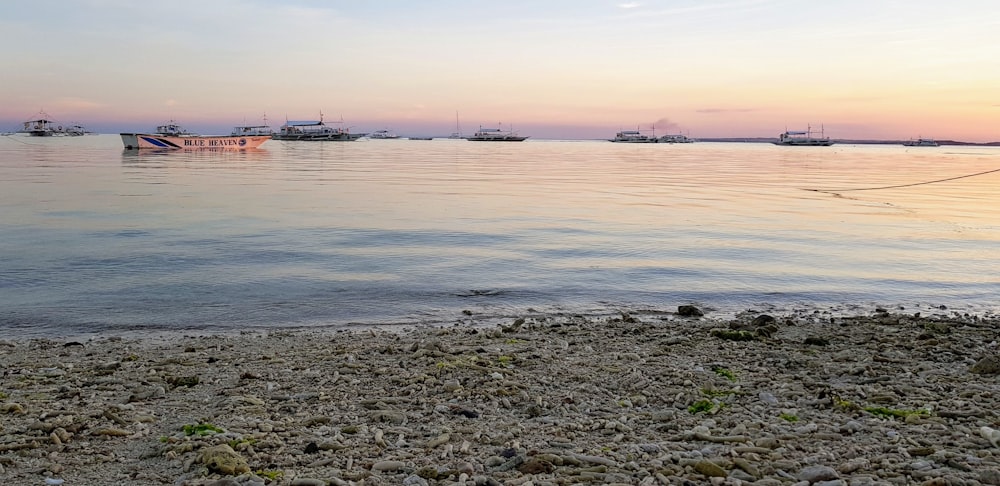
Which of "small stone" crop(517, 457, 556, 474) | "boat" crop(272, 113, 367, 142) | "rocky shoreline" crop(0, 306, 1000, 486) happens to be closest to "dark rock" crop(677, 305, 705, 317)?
"rocky shoreline" crop(0, 306, 1000, 486)

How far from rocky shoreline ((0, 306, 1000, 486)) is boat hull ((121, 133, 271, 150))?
297ft

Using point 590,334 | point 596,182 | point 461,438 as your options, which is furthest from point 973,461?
point 596,182

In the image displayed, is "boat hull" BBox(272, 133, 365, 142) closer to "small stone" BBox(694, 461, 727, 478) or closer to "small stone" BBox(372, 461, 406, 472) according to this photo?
"small stone" BBox(372, 461, 406, 472)

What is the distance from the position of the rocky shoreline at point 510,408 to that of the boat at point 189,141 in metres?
90.5

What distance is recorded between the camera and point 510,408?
5.84m

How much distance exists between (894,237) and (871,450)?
54.9 feet

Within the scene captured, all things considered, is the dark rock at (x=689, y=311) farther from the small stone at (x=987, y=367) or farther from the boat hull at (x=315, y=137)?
the boat hull at (x=315, y=137)

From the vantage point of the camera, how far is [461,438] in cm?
502

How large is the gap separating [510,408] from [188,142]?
96.6m

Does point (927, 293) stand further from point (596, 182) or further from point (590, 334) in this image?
point (596, 182)

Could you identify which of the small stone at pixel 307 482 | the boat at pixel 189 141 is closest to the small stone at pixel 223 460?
the small stone at pixel 307 482

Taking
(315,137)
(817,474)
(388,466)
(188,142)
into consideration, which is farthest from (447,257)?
(315,137)

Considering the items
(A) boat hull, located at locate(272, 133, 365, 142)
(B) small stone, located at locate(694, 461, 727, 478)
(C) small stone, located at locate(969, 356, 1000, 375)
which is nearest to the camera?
(B) small stone, located at locate(694, 461, 727, 478)

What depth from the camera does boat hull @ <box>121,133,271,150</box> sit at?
90125 millimetres
